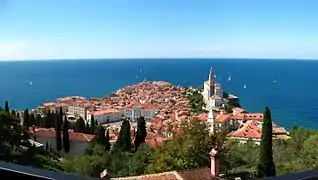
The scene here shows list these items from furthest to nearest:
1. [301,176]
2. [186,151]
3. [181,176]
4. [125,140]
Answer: [125,140], [186,151], [181,176], [301,176]

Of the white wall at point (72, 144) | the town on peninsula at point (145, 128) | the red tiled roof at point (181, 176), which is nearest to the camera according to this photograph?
the red tiled roof at point (181, 176)

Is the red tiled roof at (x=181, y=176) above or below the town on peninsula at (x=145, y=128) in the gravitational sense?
above

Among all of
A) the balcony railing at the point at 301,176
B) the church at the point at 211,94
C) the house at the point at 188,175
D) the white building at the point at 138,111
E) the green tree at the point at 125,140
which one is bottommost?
the white building at the point at 138,111

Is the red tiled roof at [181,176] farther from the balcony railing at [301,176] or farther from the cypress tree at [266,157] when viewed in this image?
the balcony railing at [301,176]

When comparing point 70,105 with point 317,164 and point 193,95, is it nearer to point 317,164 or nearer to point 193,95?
point 193,95

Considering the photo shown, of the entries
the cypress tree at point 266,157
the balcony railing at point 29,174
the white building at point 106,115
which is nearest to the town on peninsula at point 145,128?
the white building at point 106,115

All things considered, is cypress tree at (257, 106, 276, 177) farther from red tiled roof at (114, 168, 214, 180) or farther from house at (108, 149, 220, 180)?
red tiled roof at (114, 168, 214, 180)

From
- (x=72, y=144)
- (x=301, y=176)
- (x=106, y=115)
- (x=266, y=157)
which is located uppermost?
(x=301, y=176)

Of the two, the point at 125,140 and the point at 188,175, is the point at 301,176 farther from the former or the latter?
the point at 125,140

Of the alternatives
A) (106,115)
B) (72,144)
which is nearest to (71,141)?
(72,144)

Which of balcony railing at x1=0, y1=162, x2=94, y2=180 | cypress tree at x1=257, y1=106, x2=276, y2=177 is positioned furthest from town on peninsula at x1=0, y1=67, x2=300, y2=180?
balcony railing at x1=0, y1=162, x2=94, y2=180
